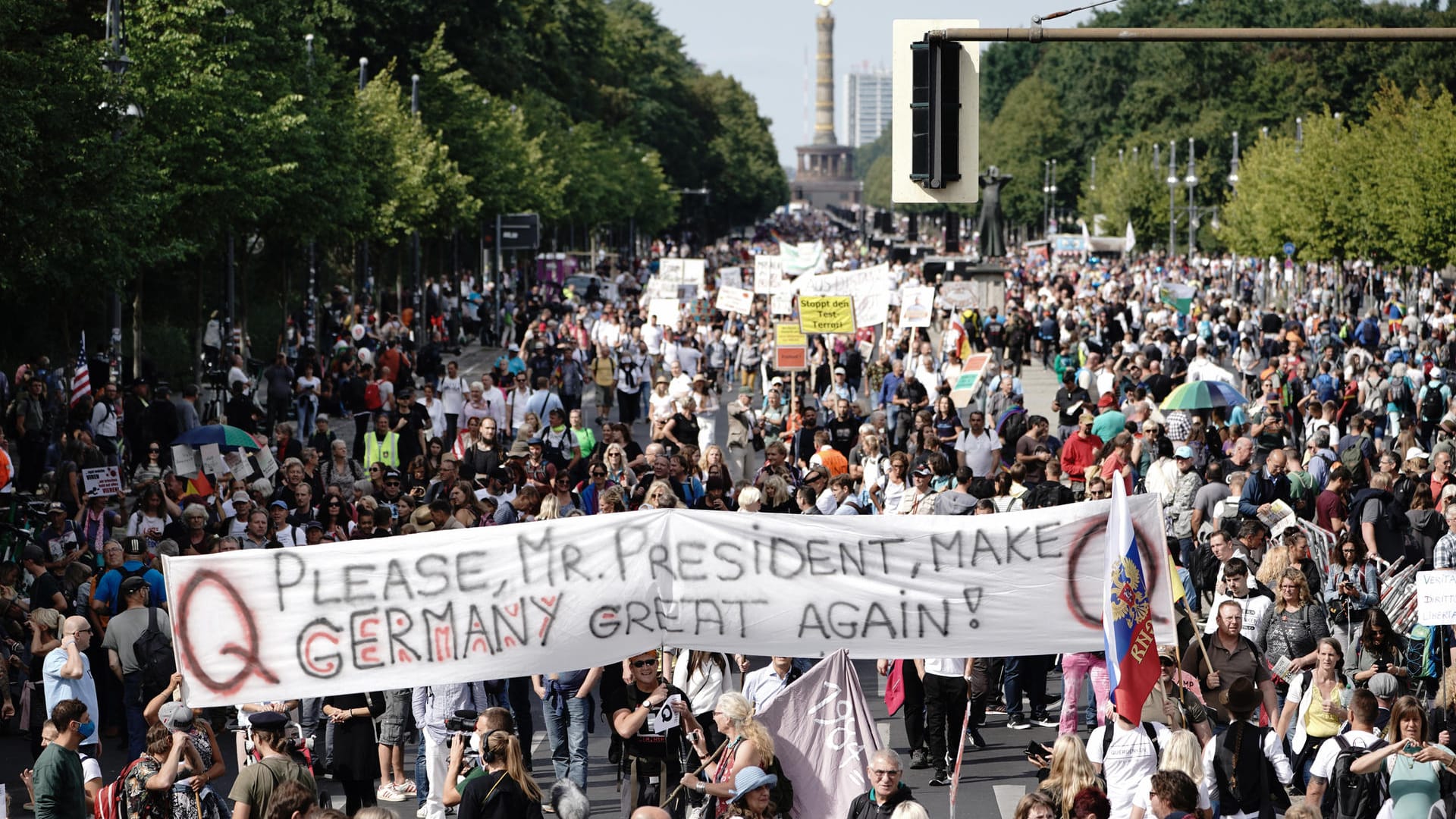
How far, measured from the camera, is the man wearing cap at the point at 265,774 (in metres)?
9.16

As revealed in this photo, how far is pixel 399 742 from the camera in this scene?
1195 centimetres

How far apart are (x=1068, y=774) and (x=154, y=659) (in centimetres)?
568

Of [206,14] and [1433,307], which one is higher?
[206,14]

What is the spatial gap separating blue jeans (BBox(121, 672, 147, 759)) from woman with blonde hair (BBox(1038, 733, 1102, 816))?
567 cm

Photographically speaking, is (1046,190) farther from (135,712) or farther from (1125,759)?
(1125,759)

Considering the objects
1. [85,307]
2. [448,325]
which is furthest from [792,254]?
[85,307]

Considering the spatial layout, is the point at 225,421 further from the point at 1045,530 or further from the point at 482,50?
the point at 482,50

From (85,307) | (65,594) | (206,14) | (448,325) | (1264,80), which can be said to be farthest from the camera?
(1264,80)

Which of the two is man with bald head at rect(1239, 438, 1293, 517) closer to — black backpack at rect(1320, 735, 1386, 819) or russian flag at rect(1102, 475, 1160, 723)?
black backpack at rect(1320, 735, 1386, 819)

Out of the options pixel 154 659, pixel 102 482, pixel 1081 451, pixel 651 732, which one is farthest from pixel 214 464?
pixel 651 732

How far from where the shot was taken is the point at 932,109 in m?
10.1

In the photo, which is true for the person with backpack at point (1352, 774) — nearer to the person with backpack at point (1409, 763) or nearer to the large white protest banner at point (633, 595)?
the person with backpack at point (1409, 763)

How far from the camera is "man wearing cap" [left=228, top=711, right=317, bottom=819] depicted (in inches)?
360

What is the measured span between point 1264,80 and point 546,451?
287ft
